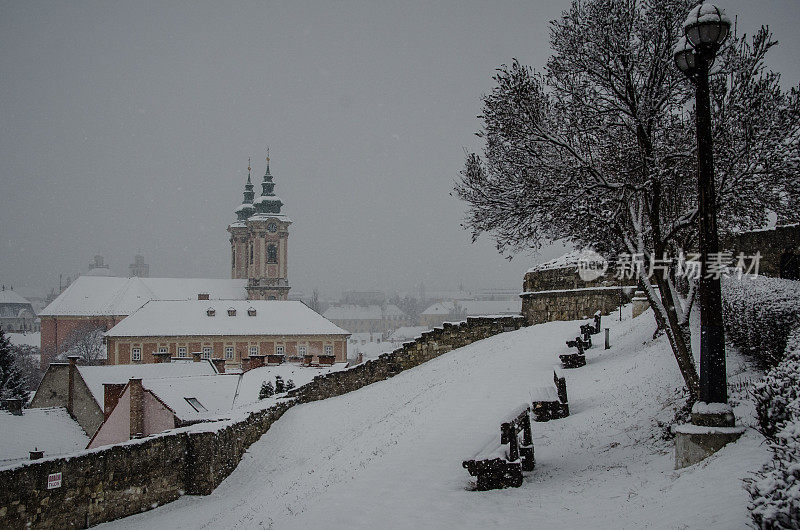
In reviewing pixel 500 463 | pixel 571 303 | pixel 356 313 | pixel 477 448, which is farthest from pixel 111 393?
pixel 356 313

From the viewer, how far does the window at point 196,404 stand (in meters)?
27.5

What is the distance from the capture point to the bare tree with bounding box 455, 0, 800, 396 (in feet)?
32.6

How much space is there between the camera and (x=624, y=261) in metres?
11.5

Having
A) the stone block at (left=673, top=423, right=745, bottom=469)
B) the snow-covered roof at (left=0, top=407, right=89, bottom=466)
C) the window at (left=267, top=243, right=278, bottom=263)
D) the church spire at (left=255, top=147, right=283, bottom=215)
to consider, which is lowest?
the snow-covered roof at (left=0, top=407, right=89, bottom=466)

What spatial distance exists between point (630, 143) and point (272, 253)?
8678cm

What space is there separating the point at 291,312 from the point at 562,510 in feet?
215

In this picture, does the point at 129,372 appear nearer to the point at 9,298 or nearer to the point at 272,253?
the point at 272,253

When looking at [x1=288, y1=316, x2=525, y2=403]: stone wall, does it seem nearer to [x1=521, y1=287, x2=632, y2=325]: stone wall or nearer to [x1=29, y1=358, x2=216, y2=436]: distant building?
[x1=521, y1=287, x2=632, y2=325]: stone wall

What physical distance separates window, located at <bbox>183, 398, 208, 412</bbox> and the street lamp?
78.7ft

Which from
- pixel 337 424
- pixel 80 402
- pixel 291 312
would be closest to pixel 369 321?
pixel 291 312

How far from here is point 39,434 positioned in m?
27.6

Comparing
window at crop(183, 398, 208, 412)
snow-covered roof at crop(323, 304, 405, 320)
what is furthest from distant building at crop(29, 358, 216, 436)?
snow-covered roof at crop(323, 304, 405, 320)

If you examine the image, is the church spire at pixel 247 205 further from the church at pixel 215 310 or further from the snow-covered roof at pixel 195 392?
the snow-covered roof at pixel 195 392

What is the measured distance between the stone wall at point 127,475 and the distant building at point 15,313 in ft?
528
